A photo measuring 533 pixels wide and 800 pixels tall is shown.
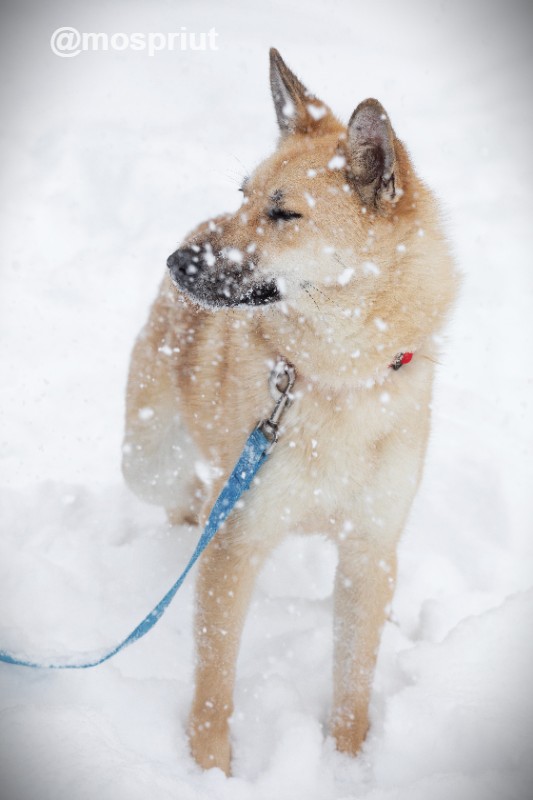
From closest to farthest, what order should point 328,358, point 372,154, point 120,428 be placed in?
point 372,154
point 328,358
point 120,428

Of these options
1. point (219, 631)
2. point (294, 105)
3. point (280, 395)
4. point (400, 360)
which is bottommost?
point (219, 631)

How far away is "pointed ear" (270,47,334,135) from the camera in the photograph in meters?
2.22

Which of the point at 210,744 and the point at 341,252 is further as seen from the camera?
the point at 210,744

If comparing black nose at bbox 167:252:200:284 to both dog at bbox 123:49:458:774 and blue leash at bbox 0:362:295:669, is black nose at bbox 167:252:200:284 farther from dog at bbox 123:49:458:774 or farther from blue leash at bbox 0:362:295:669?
blue leash at bbox 0:362:295:669

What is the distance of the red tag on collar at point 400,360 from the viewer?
78.8 inches

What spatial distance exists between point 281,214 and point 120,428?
88.3 inches

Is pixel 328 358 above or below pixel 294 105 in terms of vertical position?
below

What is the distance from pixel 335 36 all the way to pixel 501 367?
4.76 meters

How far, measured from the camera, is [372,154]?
6.17ft

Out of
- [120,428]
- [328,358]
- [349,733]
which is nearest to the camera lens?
[328,358]

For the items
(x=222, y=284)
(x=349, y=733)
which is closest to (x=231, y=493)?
(x=222, y=284)

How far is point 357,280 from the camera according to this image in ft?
6.13
